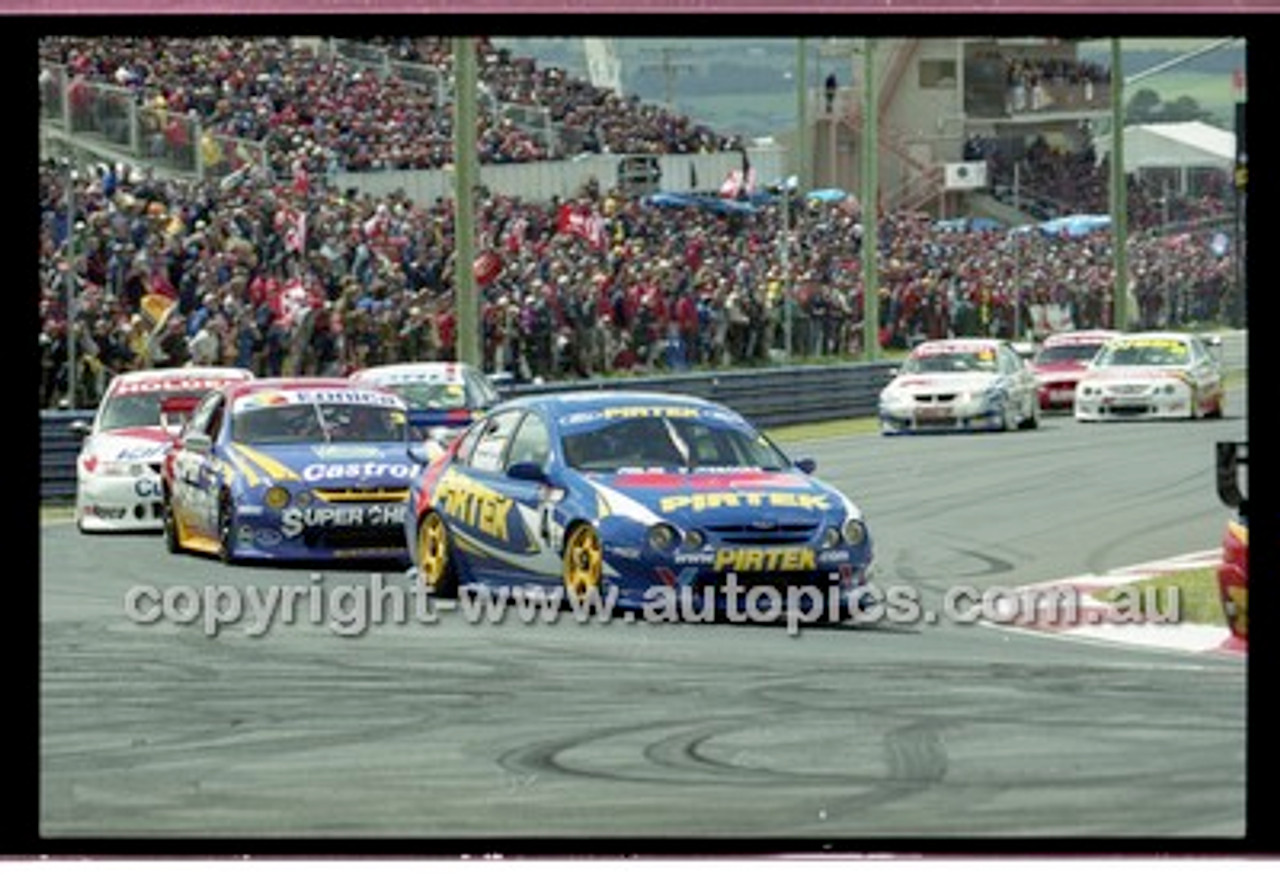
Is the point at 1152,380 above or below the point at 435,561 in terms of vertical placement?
above

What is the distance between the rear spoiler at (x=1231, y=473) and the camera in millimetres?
7871

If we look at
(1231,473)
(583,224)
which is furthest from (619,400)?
(1231,473)

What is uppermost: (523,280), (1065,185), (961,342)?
(1065,185)

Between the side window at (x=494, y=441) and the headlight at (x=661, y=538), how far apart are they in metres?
0.52

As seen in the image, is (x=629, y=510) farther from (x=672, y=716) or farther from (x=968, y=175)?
(x=672, y=716)

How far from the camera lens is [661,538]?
9.83 m

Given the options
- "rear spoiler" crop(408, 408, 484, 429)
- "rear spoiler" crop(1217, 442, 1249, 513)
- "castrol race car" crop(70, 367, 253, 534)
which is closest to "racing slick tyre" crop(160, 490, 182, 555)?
"castrol race car" crop(70, 367, 253, 534)

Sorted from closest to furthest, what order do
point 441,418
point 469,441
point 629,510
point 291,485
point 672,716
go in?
1. point 672,716
2. point 441,418
3. point 469,441
4. point 629,510
5. point 291,485

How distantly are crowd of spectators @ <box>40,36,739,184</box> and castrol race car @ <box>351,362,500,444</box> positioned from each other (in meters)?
0.56

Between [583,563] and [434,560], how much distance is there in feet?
1.51

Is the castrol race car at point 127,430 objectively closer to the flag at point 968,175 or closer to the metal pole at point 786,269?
the metal pole at point 786,269

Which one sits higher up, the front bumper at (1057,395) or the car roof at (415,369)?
the car roof at (415,369)

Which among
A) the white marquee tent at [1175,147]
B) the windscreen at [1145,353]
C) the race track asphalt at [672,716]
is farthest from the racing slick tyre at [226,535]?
the white marquee tent at [1175,147]
